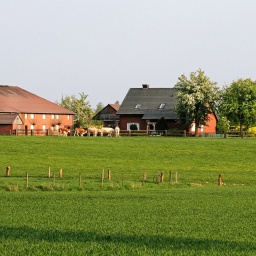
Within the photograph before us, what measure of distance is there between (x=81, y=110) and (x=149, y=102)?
1323 inches

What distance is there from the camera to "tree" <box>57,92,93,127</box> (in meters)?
161

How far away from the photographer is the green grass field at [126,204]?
20.5 metres

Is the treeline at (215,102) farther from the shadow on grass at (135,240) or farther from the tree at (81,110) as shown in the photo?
the shadow on grass at (135,240)

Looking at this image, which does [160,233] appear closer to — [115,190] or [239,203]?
[239,203]

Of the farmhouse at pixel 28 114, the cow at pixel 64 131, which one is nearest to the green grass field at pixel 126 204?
the cow at pixel 64 131

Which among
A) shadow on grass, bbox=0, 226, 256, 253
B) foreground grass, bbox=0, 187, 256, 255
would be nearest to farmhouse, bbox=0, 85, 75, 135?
foreground grass, bbox=0, 187, 256, 255

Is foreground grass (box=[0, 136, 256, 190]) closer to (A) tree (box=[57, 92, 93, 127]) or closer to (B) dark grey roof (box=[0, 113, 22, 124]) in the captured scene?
(B) dark grey roof (box=[0, 113, 22, 124])

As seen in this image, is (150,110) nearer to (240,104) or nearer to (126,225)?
(240,104)

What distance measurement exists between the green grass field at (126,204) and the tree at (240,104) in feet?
125

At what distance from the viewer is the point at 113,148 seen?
82188 millimetres

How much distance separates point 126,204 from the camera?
35.1m

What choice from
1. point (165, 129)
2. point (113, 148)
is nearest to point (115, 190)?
point (113, 148)

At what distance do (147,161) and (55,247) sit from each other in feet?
179

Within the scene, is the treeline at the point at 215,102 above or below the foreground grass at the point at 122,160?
above
